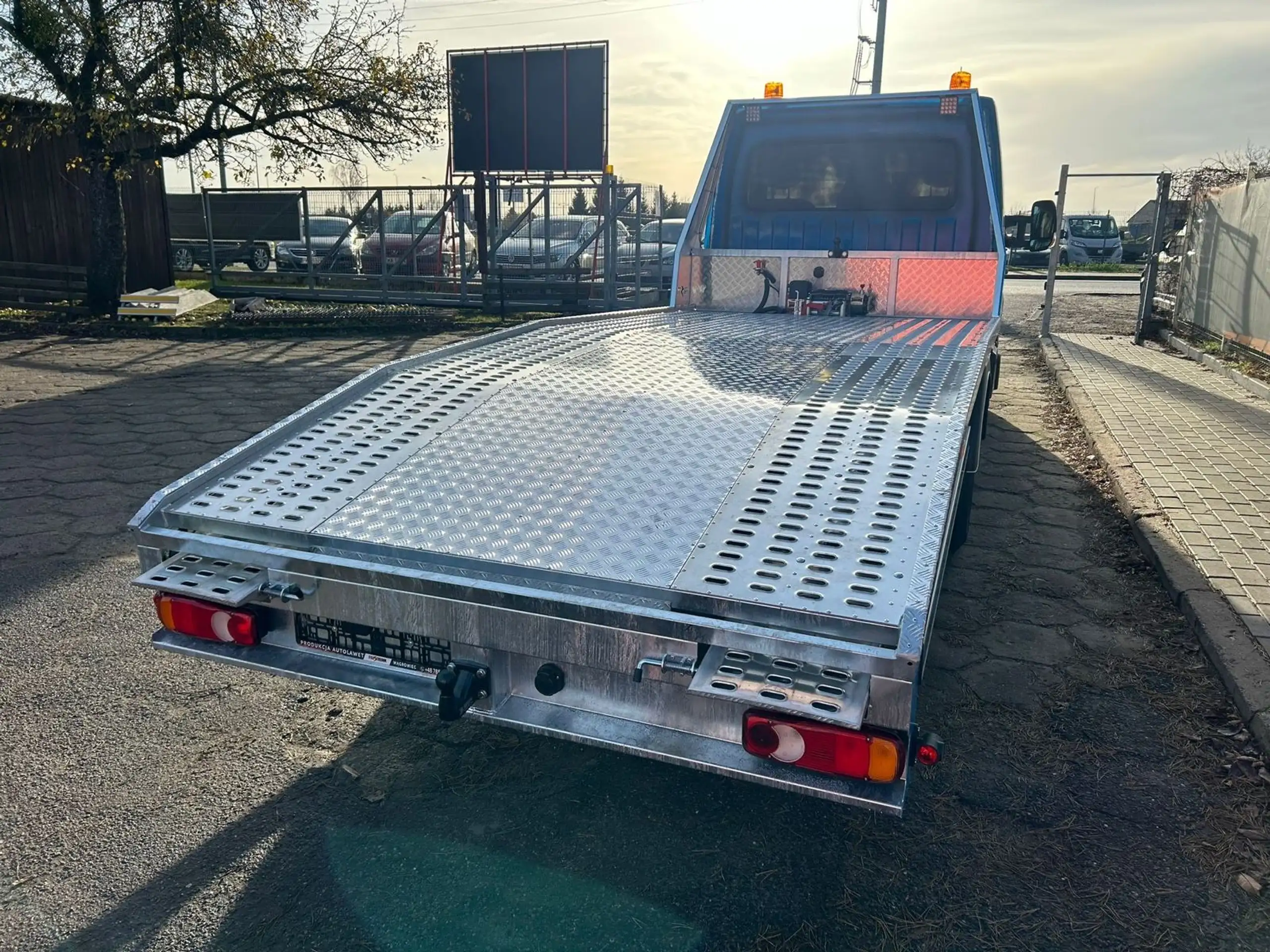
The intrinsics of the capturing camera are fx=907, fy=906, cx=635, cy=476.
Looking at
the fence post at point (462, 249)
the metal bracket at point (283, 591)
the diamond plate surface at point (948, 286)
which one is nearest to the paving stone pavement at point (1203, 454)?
the diamond plate surface at point (948, 286)

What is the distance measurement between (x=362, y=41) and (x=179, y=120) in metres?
2.91

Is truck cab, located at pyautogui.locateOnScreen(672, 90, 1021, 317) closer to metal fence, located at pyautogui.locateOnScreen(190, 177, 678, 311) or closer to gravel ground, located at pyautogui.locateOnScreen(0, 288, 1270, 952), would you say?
gravel ground, located at pyautogui.locateOnScreen(0, 288, 1270, 952)

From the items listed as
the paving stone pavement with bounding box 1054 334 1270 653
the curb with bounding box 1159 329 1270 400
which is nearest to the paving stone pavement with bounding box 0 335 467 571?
the paving stone pavement with bounding box 1054 334 1270 653

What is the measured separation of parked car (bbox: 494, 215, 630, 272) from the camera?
585 inches

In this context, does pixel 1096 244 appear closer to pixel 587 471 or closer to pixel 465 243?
pixel 465 243

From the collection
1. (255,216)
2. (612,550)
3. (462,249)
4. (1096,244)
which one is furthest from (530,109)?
(1096,244)

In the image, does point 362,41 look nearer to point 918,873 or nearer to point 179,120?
point 179,120

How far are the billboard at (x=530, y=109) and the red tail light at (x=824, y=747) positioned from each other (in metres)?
17.2

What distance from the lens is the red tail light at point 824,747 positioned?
1938 mm

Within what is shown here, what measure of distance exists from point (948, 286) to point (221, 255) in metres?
17.2

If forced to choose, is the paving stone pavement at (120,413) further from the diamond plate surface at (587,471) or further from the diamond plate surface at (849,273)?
the diamond plate surface at (849,273)

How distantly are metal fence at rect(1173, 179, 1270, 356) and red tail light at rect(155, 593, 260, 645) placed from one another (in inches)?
393

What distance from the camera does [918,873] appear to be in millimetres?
2432

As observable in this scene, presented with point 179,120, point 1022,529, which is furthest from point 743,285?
point 179,120
